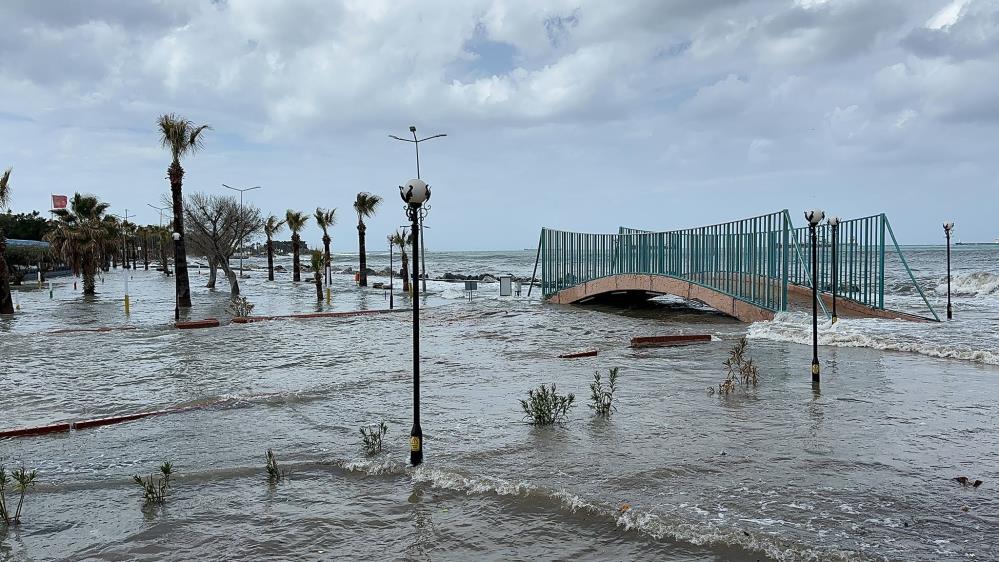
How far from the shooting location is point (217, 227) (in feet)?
154

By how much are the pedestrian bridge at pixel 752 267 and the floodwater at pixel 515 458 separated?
558 centimetres

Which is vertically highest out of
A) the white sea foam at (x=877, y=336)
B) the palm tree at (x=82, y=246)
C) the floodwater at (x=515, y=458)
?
the palm tree at (x=82, y=246)

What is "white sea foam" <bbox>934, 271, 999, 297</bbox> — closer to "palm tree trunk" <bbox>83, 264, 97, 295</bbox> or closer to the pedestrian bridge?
the pedestrian bridge

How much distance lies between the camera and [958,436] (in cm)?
804

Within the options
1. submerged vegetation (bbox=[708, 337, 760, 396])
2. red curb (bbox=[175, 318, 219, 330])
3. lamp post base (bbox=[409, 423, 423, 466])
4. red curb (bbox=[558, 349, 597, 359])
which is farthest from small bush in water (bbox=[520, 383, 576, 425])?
red curb (bbox=[175, 318, 219, 330])

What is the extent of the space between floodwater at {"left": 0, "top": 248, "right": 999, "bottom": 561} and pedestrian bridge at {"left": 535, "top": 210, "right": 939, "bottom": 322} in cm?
558

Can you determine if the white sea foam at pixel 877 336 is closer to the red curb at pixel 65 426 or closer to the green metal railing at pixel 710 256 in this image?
the green metal railing at pixel 710 256

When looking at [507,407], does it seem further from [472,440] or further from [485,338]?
[485,338]

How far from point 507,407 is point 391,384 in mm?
3167

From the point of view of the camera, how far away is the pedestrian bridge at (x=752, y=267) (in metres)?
21.7

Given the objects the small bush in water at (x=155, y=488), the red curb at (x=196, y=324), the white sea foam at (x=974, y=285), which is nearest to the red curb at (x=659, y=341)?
the small bush in water at (x=155, y=488)

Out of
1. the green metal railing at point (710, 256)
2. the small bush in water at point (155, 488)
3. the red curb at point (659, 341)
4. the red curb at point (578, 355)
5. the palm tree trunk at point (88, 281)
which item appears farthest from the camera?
the palm tree trunk at point (88, 281)

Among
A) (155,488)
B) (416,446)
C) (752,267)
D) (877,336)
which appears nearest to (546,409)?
(416,446)

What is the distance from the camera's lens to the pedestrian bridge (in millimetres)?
21672
